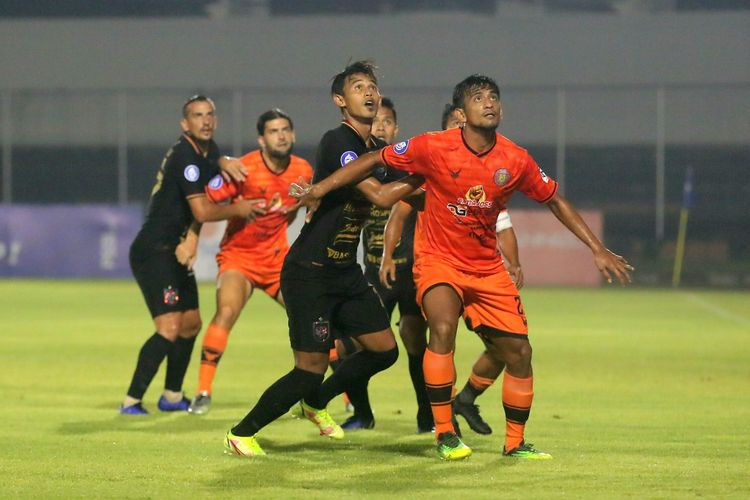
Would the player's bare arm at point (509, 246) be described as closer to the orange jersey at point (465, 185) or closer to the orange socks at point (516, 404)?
the orange jersey at point (465, 185)

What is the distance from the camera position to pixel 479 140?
775 cm

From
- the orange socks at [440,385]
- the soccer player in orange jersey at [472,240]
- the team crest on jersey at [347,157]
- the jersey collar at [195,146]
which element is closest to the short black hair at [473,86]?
the soccer player in orange jersey at [472,240]

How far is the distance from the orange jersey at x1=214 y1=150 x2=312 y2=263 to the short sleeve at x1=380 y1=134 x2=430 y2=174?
2900 mm

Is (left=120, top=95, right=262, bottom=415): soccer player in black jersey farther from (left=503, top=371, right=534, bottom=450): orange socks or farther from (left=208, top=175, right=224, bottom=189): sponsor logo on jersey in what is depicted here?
(left=503, top=371, right=534, bottom=450): orange socks

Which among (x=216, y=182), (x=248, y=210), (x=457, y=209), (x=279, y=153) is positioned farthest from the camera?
(x=279, y=153)

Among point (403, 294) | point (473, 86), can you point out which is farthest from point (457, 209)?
point (403, 294)

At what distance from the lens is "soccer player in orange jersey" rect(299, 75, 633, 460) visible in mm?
7719

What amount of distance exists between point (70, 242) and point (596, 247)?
24.4m

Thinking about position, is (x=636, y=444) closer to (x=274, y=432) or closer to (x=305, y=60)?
(x=274, y=432)

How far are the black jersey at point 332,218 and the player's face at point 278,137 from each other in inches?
93.4

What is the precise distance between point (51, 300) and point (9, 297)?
117cm

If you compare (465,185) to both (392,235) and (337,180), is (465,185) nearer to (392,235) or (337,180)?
(337,180)

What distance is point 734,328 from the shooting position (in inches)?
Answer: 748

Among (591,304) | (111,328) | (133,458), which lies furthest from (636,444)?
(591,304)
